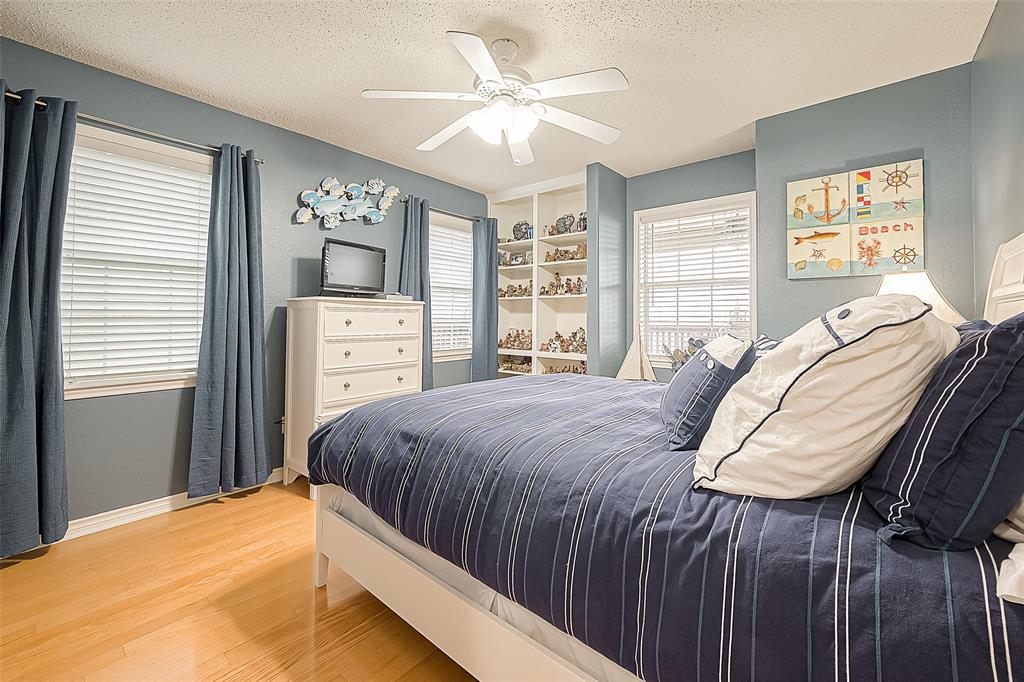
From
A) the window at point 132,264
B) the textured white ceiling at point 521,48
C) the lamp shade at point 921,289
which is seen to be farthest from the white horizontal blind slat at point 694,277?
the window at point 132,264

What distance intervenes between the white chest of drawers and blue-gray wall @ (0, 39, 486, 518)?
172 mm

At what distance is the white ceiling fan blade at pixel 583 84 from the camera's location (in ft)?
6.39

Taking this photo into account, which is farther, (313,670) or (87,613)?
(87,613)

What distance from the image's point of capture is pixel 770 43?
232cm

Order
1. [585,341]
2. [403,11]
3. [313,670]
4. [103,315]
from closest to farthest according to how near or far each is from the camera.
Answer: [313,670] < [403,11] < [103,315] < [585,341]

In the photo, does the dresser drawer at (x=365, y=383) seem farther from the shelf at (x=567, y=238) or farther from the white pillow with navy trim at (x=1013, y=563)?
the white pillow with navy trim at (x=1013, y=563)

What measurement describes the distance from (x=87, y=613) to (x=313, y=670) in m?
1.05

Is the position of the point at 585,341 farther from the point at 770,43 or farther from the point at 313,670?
the point at 313,670

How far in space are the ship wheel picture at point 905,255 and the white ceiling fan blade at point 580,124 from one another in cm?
175

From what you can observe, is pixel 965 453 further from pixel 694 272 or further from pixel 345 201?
pixel 345 201

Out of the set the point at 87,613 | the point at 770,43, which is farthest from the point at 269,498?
the point at 770,43

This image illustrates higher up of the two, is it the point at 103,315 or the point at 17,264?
the point at 17,264

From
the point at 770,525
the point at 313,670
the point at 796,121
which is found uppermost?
the point at 796,121

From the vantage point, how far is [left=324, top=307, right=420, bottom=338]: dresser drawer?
3178 mm
